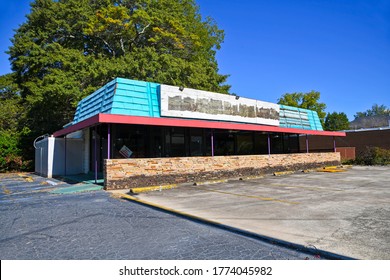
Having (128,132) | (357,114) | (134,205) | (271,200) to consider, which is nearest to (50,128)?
(128,132)

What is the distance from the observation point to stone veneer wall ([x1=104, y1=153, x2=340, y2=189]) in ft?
35.4

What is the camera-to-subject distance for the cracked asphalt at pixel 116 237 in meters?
3.94

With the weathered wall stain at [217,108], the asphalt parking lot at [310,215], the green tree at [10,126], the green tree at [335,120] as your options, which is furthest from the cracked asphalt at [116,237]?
the green tree at [335,120]

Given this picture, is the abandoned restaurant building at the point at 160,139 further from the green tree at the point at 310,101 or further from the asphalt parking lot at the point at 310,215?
the green tree at the point at 310,101

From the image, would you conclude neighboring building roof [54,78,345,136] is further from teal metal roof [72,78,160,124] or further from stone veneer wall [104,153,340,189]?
stone veneer wall [104,153,340,189]

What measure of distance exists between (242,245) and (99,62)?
2273 centimetres

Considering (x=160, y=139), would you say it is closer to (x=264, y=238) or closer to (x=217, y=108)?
(x=217, y=108)

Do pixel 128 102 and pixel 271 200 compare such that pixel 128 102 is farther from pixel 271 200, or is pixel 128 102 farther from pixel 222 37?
pixel 222 37

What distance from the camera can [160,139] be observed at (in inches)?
610

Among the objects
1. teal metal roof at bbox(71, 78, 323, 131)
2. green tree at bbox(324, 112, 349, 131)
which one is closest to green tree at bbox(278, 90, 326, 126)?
green tree at bbox(324, 112, 349, 131)

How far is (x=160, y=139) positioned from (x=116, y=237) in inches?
428

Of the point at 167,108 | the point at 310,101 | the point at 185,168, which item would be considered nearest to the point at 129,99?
the point at 167,108

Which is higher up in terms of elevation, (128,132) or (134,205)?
(128,132)

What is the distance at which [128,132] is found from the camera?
14.5 metres
